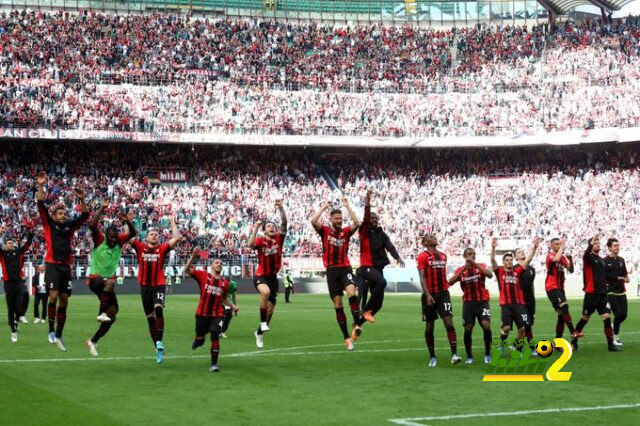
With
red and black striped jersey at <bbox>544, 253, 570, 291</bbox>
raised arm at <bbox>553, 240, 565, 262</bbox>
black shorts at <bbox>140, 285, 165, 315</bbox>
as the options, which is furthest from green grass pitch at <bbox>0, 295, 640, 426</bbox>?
raised arm at <bbox>553, 240, 565, 262</bbox>

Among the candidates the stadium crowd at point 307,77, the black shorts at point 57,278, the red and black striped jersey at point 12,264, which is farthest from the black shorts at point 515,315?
the stadium crowd at point 307,77

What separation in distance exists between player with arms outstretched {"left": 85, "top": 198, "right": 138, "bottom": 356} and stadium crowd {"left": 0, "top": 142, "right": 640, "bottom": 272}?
38.1 metres

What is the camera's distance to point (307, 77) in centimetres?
7231

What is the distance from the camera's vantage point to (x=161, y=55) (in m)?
70.1

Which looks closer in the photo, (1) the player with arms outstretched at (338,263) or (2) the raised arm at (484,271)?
(2) the raised arm at (484,271)

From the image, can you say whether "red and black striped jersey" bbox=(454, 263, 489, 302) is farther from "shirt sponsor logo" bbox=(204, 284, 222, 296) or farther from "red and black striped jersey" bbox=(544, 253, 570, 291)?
"shirt sponsor logo" bbox=(204, 284, 222, 296)

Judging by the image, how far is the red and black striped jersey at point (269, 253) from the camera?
1977 centimetres

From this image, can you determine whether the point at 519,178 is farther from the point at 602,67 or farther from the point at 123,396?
the point at 123,396

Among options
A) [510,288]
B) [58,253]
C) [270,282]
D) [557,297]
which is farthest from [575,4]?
[58,253]

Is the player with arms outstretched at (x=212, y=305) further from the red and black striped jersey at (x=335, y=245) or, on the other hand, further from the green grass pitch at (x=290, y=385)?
the red and black striped jersey at (x=335, y=245)

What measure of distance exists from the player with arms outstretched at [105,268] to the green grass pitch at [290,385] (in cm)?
64

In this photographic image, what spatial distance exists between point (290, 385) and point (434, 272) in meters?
3.55

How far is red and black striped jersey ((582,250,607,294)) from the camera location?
1981 centimetres

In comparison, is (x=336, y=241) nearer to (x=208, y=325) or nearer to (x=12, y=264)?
(x=208, y=325)
